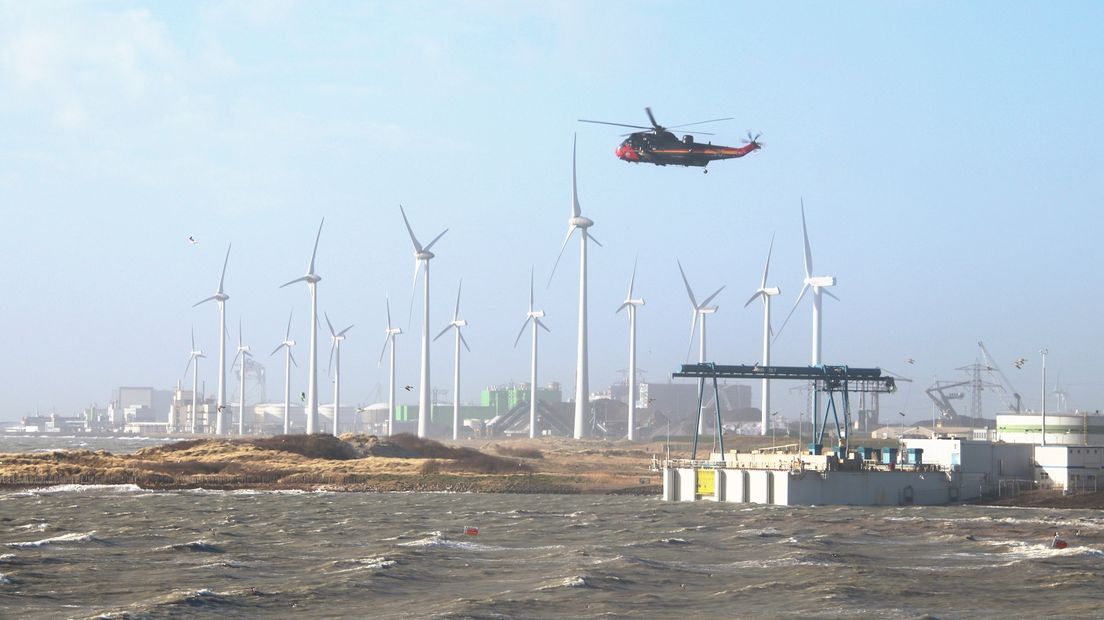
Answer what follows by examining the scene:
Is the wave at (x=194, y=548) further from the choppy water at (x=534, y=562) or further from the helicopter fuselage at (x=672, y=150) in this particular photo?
the helicopter fuselage at (x=672, y=150)

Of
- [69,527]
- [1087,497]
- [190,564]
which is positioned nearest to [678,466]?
[1087,497]

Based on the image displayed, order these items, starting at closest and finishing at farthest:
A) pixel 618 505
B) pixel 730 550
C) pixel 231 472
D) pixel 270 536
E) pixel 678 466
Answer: pixel 730 550 < pixel 270 536 < pixel 618 505 < pixel 678 466 < pixel 231 472

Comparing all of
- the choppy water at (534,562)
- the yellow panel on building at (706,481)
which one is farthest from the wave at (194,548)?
the yellow panel on building at (706,481)

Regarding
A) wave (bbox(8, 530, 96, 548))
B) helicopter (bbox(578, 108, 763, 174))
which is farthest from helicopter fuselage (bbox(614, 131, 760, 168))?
wave (bbox(8, 530, 96, 548))

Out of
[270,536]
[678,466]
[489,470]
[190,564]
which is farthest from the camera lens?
A: [489,470]

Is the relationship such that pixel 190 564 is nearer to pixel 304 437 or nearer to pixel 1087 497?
pixel 1087 497

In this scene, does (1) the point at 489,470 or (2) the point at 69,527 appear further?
(1) the point at 489,470
